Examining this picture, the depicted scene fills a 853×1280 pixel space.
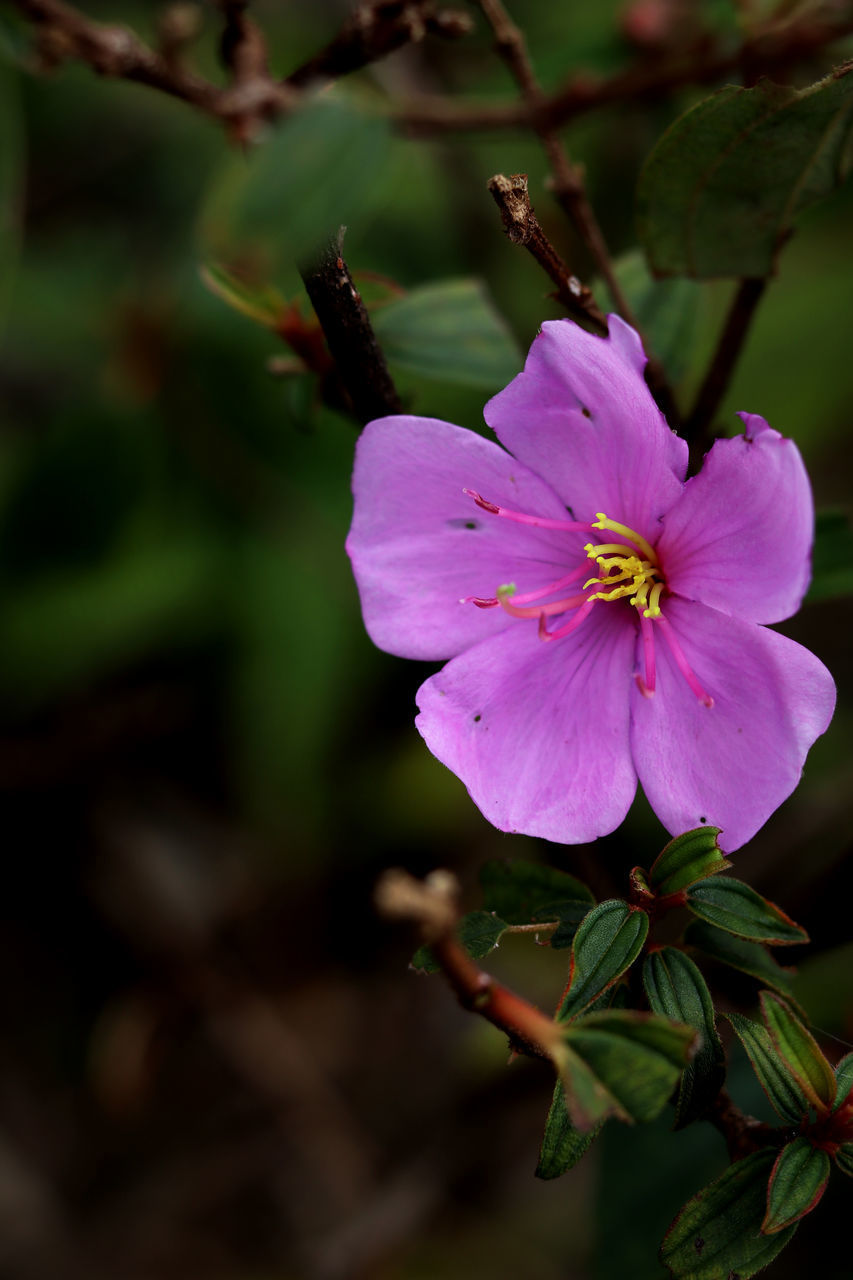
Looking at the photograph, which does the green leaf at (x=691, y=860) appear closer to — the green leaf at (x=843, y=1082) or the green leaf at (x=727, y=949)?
the green leaf at (x=727, y=949)

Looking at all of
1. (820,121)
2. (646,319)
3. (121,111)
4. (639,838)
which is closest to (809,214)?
(646,319)

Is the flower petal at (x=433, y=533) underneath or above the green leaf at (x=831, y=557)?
above

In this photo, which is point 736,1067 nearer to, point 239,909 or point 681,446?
point 681,446

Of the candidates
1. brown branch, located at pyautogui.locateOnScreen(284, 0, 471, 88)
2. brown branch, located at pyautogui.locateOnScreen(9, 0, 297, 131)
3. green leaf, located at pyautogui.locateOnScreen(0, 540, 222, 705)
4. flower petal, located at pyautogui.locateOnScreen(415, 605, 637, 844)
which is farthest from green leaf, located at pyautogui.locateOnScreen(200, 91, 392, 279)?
green leaf, located at pyautogui.locateOnScreen(0, 540, 222, 705)

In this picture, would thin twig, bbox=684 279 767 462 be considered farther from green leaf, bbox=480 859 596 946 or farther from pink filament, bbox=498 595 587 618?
green leaf, bbox=480 859 596 946

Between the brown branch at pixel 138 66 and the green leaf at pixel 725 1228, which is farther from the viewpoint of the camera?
the brown branch at pixel 138 66

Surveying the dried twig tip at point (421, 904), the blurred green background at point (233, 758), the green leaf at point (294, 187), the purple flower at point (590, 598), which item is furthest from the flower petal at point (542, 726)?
the blurred green background at point (233, 758)
